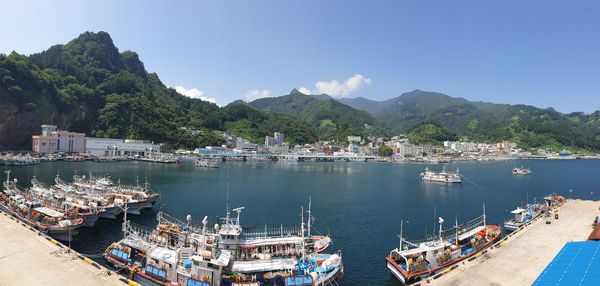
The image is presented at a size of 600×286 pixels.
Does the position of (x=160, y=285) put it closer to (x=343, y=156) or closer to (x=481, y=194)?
(x=481, y=194)

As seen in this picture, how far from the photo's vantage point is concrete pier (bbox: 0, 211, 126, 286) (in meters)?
16.5

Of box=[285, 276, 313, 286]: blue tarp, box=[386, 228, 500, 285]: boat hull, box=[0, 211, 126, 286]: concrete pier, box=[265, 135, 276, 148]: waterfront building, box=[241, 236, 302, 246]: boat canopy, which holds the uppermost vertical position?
box=[265, 135, 276, 148]: waterfront building

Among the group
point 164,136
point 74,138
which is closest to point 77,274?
point 74,138

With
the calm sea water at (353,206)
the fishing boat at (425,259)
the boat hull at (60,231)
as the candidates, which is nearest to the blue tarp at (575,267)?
the fishing boat at (425,259)

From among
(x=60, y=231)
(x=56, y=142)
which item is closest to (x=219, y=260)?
(x=60, y=231)

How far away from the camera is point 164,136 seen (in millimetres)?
135250

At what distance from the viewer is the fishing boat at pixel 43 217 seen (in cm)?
2752

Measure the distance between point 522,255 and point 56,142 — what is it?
114m

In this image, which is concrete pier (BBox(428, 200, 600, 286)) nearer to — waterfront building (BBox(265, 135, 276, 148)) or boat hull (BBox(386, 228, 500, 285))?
boat hull (BBox(386, 228, 500, 285))

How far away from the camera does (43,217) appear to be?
96.7ft

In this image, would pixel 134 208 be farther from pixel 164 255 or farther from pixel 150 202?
pixel 164 255

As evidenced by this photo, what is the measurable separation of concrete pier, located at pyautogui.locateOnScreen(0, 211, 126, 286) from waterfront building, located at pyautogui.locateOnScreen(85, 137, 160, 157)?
9670 centimetres

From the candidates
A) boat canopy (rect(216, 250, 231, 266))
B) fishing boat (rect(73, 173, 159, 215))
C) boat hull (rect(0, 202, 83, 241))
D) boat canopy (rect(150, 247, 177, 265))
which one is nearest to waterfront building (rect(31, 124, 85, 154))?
fishing boat (rect(73, 173, 159, 215))

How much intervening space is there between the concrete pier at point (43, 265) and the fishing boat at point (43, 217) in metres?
4.64
